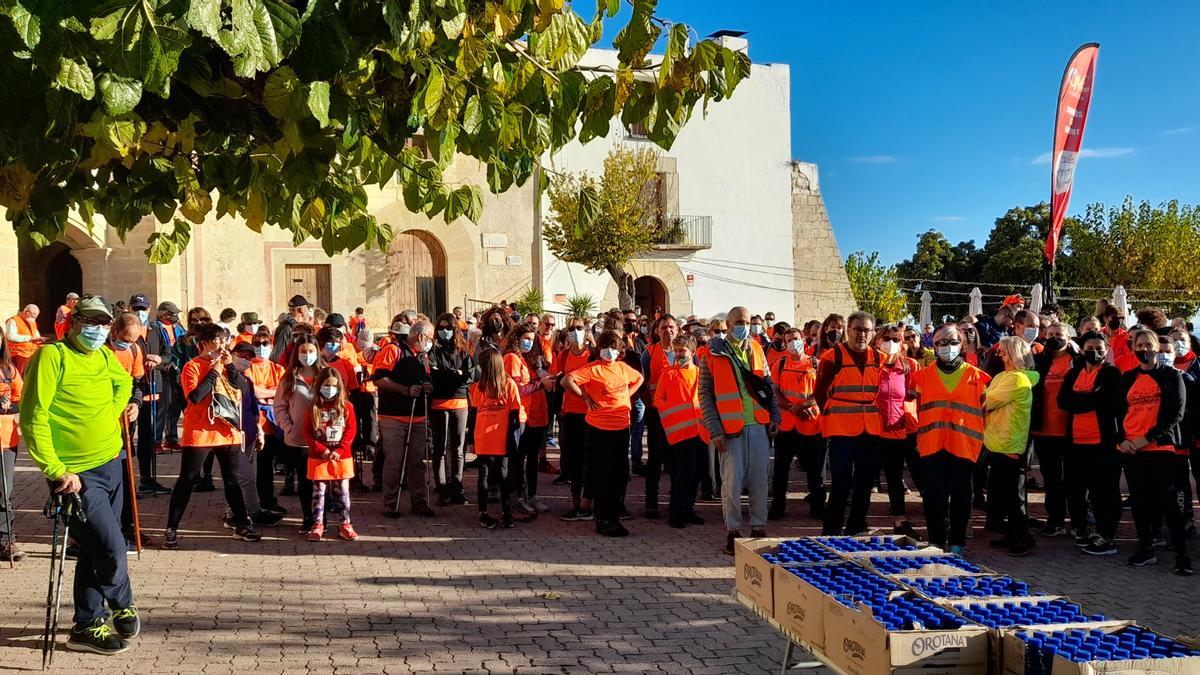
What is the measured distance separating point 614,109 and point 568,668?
332 centimetres

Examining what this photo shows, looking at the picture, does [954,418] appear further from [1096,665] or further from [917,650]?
[1096,665]

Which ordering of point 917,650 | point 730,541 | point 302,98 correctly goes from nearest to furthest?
point 302,98 < point 917,650 < point 730,541

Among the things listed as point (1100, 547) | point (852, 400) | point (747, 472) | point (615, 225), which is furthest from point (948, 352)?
point (615, 225)

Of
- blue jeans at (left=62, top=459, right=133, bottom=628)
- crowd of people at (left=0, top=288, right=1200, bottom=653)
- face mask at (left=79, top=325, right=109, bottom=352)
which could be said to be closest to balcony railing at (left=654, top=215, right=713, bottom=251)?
crowd of people at (left=0, top=288, right=1200, bottom=653)

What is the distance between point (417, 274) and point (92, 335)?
76.7ft

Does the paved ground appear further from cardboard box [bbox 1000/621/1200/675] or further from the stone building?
the stone building

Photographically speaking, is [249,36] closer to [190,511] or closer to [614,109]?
[614,109]

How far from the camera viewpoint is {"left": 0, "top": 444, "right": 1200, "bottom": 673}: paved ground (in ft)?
20.0

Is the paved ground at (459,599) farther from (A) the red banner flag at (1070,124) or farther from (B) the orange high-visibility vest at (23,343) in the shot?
(A) the red banner flag at (1070,124)

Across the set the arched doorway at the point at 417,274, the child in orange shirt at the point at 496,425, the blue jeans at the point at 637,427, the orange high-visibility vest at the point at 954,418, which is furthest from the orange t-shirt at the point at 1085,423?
the arched doorway at the point at 417,274

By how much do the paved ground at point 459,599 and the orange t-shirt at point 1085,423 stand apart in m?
0.98

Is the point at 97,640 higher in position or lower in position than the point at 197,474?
lower

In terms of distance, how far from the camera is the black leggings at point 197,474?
28.9ft

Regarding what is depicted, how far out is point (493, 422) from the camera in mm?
9789
